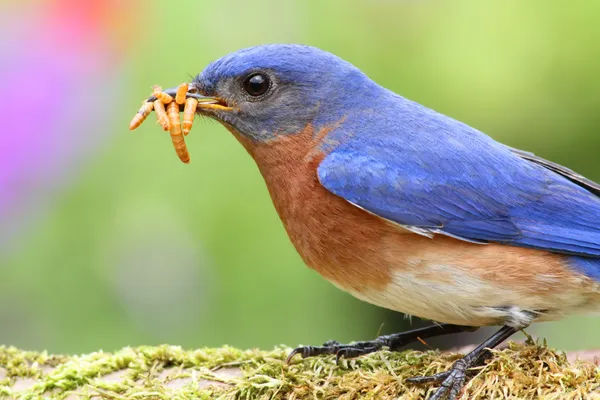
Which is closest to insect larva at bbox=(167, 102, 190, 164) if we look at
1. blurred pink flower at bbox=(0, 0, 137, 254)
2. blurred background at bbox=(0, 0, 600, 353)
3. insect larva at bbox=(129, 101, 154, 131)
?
insect larva at bbox=(129, 101, 154, 131)

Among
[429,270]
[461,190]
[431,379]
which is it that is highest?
[461,190]

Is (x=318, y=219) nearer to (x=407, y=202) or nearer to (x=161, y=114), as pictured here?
(x=407, y=202)

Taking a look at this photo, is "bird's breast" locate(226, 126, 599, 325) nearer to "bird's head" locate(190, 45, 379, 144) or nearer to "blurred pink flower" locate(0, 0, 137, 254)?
"bird's head" locate(190, 45, 379, 144)

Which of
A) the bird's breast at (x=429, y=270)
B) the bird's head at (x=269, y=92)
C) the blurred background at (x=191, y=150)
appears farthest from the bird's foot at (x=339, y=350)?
the blurred background at (x=191, y=150)

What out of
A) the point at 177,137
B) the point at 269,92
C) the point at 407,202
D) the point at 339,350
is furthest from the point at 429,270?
the point at 177,137

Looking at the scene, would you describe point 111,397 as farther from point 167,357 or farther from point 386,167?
point 386,167

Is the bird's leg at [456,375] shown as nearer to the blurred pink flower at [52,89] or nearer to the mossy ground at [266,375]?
the mossy ground at [266,375]

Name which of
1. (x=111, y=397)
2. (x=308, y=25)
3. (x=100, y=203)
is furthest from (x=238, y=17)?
(x=111, y=397)
